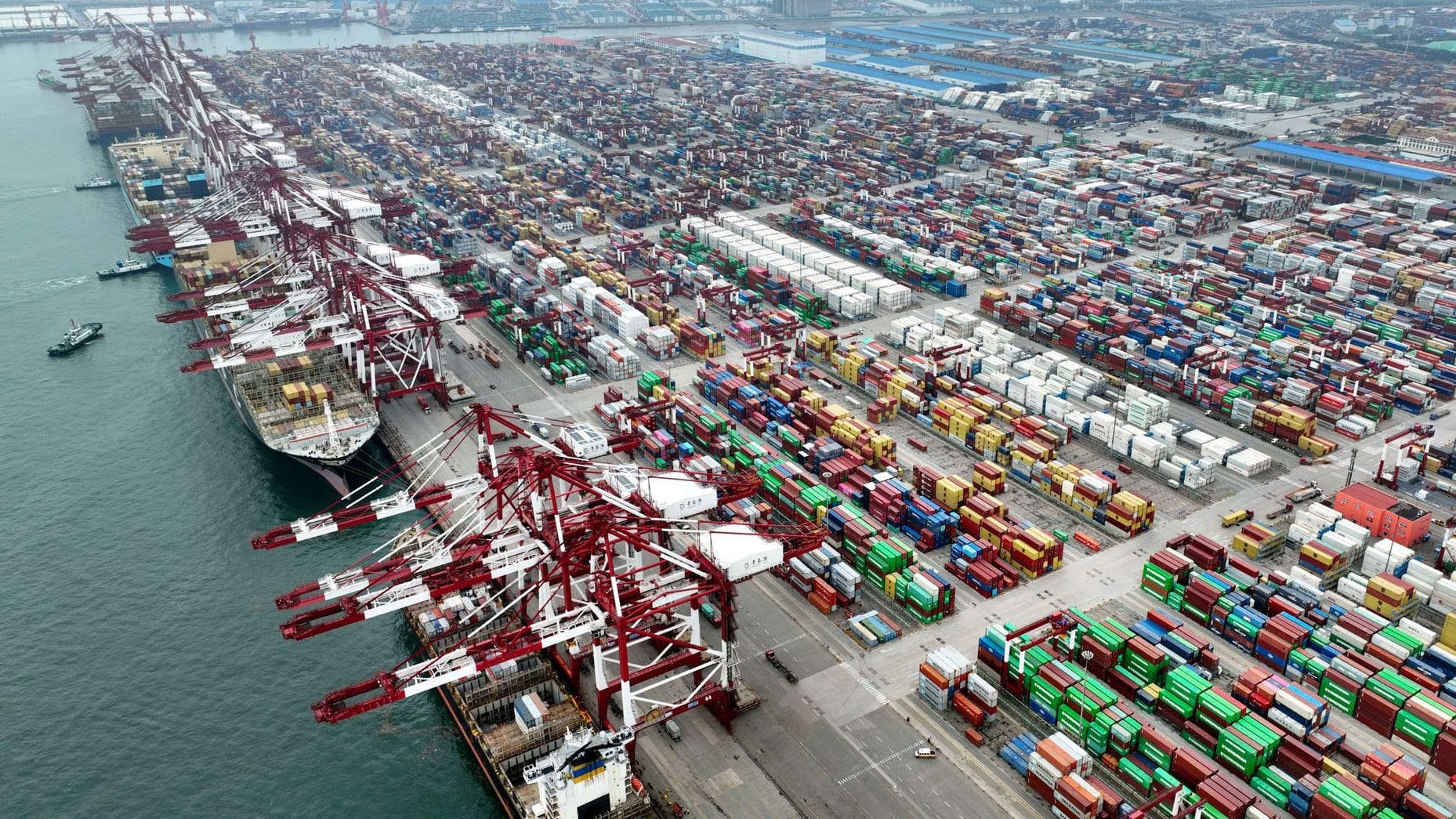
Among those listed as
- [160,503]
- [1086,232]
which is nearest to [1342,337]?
[1086,232]

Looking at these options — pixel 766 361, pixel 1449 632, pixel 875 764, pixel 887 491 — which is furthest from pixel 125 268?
pixel 1449 632

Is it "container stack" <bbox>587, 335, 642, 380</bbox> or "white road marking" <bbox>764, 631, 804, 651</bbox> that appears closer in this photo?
"white road marking" <bbox>764, 631, 804, 651</bbox>

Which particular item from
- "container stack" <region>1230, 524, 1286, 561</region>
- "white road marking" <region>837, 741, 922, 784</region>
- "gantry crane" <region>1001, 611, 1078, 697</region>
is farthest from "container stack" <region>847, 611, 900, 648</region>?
"container stack" <region>1230, 524, 1286, 561</region>

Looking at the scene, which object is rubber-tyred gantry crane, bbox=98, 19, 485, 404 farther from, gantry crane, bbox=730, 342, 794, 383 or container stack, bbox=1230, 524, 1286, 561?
container stack, bbox=1230, 524, 1286, 561

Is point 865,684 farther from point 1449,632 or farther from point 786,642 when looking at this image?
point 1449,632

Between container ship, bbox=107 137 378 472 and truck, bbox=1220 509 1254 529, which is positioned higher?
container ship, bbox=107 137 378 472

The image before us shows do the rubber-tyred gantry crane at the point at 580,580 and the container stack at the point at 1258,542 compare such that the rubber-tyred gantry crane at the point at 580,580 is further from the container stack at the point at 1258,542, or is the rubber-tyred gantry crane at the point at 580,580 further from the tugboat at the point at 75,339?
the tugboat at the point at 75,339
